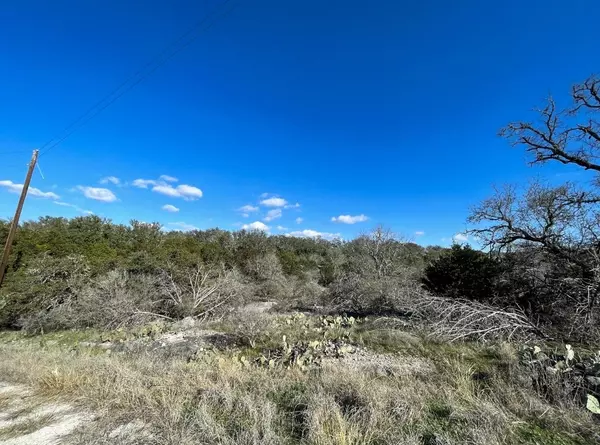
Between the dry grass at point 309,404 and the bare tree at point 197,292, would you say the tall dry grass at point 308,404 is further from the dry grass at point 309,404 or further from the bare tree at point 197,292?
the bare tree at point 197,292

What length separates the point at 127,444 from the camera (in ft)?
11.0

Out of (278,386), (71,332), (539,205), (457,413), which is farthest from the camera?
(71,332)

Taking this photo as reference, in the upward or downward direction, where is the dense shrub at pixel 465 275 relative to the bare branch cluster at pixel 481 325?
upward

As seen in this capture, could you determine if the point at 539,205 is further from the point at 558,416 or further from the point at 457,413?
the point at 457,413

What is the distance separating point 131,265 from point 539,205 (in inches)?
659

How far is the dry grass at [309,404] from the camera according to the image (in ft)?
10.9

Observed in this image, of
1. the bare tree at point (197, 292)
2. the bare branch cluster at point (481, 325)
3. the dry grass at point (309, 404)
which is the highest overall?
the bare tree at point (197, 292)

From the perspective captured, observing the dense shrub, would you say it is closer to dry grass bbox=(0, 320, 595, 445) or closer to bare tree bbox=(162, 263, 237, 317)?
dry grass bbox=(0, 320, 595, 445)

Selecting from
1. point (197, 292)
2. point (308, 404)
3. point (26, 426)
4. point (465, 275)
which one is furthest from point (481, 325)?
point (197, 292)

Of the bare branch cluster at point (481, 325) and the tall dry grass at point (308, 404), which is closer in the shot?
the tall dry grass at point (308, 404)

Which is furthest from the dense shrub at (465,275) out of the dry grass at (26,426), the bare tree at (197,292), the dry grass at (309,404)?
the dry grass at (26,426)

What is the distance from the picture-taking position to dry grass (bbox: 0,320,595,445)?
3.33m

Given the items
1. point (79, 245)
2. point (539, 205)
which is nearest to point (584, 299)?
point (539, 205)

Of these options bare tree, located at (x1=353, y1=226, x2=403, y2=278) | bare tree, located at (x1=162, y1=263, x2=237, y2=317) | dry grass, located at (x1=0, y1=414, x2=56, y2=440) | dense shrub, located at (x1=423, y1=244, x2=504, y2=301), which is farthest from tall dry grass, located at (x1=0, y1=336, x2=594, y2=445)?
bare tree, located at (x1=353, y1=226, x2=403, y2=278)
